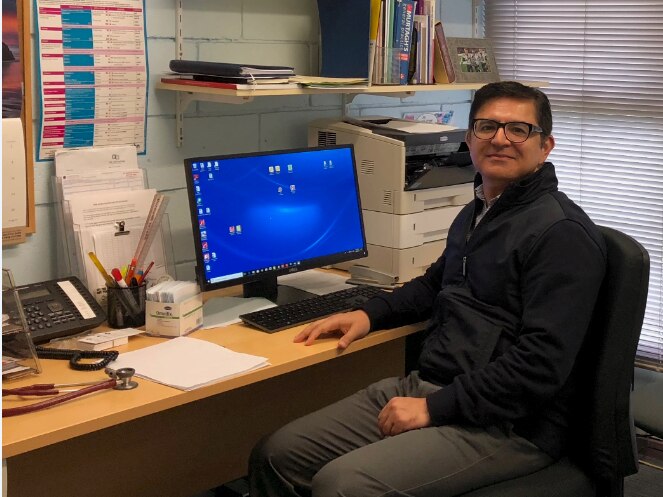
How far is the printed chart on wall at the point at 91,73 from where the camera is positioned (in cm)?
203

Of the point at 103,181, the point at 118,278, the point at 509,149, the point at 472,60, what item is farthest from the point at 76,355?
the point at 472,60

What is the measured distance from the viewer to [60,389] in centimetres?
157

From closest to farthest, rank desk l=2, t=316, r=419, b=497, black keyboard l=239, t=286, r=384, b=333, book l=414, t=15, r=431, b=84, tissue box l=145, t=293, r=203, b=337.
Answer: desk l=2, t=316, r=419, b=497, tissue box l=145, t=293, r=203, b=337, black keyboard l=239, t=286, r=384, b=333, book l=414, t=15, r=431, b=84

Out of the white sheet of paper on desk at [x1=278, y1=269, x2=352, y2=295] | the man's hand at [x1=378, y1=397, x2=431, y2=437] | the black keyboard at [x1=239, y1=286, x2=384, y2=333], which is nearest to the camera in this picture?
the man's hand at [x1=378, y1=397, x2=431, y2=437]

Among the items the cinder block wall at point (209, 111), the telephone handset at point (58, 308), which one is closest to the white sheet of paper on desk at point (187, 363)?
the telephone handset at point (58, 308)

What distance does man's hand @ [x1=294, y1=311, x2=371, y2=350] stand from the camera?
6.34 feet

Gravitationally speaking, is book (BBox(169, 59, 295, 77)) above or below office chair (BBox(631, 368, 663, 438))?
above

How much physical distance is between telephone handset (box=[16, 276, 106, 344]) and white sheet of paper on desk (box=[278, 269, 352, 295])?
66cm

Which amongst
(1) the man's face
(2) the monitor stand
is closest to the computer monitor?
(2) the monitor stand

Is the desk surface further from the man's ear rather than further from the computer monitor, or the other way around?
the man's ear

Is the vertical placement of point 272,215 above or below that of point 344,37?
below

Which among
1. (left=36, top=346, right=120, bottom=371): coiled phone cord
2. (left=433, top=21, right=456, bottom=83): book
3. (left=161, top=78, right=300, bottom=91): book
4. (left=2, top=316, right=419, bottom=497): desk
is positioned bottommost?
(left=2, top=316, right=419, bottom=497): desk

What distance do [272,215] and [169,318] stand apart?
1.48 feet

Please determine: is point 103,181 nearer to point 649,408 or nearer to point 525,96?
point 525,96
